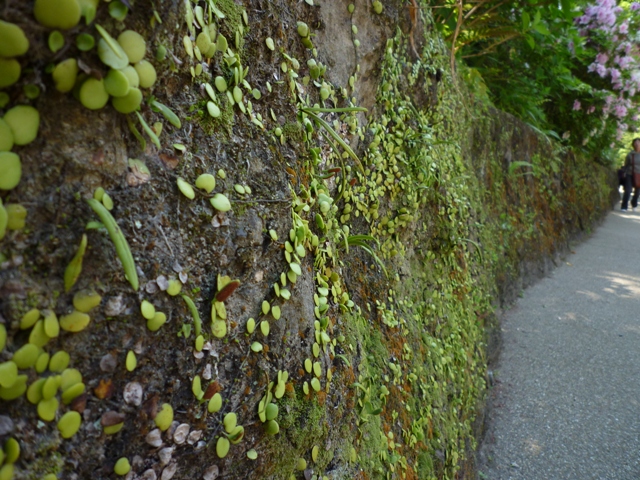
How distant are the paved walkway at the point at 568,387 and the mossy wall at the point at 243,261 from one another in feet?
1.24

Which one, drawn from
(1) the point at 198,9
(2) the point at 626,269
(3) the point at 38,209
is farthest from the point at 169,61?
(2) the point at 626,269

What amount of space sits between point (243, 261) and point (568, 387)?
8.68ft

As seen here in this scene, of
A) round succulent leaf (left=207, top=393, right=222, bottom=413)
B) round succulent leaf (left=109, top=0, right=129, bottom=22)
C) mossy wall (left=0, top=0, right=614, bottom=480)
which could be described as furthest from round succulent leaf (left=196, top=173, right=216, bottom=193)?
round succulent leaf (left=207, top=393, right=222, bottom=413)

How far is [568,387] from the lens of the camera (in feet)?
9.39

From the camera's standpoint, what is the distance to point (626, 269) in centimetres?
528

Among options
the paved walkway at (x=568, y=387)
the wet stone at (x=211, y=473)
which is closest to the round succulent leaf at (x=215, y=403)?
the wet stone at (x=211, y=473)

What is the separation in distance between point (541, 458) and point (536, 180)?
3.69m

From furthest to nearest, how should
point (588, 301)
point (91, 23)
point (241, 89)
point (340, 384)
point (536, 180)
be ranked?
point (536, 180) → point (588, 301) → point (340, 384) → point (241, 89) → point (91, 23)

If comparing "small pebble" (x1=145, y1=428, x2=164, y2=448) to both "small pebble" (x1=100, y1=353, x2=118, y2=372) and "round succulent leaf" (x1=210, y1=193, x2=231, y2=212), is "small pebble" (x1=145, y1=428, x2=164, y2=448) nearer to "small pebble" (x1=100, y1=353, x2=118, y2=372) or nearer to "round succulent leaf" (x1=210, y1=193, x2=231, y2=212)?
"small pebble" (x1=100, y1=353, x2=118, y2=372)

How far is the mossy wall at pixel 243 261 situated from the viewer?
0.70 m

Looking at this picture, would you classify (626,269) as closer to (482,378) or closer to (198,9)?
(482,378)

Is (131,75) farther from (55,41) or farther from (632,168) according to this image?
(632,168)

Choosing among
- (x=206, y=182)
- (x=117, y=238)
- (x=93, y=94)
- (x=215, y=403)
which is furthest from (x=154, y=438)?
(x=93, y=94)

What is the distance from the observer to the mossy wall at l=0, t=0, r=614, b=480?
702 mm
